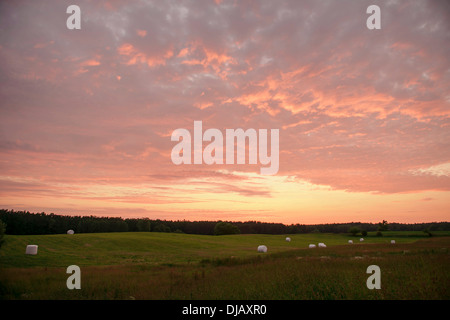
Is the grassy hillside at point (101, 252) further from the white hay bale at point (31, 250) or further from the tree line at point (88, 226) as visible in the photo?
the tree line at point (88, 226)

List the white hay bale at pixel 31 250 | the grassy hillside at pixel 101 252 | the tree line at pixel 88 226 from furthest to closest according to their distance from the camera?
the tree line at pixel 88 226 → the white hay bale at pixel 31 250 → the grassy hillside at pixel 101 252

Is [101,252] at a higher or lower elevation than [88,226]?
higher

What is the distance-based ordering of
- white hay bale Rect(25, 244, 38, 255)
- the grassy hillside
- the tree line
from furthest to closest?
the tree line → white hay bale Rect(25, 244, 38, 255) → the grassy hillside

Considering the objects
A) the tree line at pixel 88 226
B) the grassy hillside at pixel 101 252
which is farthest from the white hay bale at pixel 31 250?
the tree line at pixel 88 226

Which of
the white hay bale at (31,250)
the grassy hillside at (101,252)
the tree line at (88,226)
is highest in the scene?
the white hay bale at (31,250)

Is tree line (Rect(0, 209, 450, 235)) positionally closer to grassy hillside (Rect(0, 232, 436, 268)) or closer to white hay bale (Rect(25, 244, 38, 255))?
grassy hillside (Rect(0, 232, 436, 268))

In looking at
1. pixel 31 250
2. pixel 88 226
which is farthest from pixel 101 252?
pixel 88 226

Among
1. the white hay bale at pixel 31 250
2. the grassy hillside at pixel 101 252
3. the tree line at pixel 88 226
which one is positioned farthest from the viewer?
the tree line at pixel 88 226

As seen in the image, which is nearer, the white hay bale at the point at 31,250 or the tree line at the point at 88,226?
the white hay bale at the point at 31,250

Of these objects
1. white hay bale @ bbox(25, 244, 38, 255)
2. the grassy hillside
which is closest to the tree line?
the grassy hillside

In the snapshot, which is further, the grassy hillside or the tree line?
the tree line

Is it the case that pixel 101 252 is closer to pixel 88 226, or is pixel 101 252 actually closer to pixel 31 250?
pixel 31 250

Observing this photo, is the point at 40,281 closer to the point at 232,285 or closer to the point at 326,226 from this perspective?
the point at 232,285
